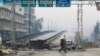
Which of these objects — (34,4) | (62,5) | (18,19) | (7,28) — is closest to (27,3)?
(34,4)

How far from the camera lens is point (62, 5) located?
4075cm

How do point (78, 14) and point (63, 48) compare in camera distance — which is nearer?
point (63, 48)

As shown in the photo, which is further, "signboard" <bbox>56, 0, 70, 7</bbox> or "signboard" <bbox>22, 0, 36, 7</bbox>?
"signboard" <bbox>22, 0, 36, 7</bbox>

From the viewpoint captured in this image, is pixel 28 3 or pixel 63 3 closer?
pixel 63 3

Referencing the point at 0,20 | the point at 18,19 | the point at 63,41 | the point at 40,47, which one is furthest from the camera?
the point at 18,19

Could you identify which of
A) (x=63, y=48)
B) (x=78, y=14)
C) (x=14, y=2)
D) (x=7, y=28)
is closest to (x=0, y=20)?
(x=7, y=28)

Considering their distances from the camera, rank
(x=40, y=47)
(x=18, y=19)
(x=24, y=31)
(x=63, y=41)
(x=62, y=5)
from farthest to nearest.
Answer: (x=24, y=31) < (x=18, y=19) < (x=40, y=47) < (x=62, y=5) < (x=63, y=41)

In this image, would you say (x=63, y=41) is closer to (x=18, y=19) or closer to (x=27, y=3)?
(x=27, y=3)

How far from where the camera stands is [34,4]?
41281mm

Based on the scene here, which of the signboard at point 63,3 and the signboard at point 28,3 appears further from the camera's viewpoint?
the signboard at point 28,3

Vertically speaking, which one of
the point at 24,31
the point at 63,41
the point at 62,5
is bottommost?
the point at 24,31

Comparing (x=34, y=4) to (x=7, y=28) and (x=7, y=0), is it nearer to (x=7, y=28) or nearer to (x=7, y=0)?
(x=7, y=0)

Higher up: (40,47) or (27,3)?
(27,3)

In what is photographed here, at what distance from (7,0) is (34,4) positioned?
3.65m
